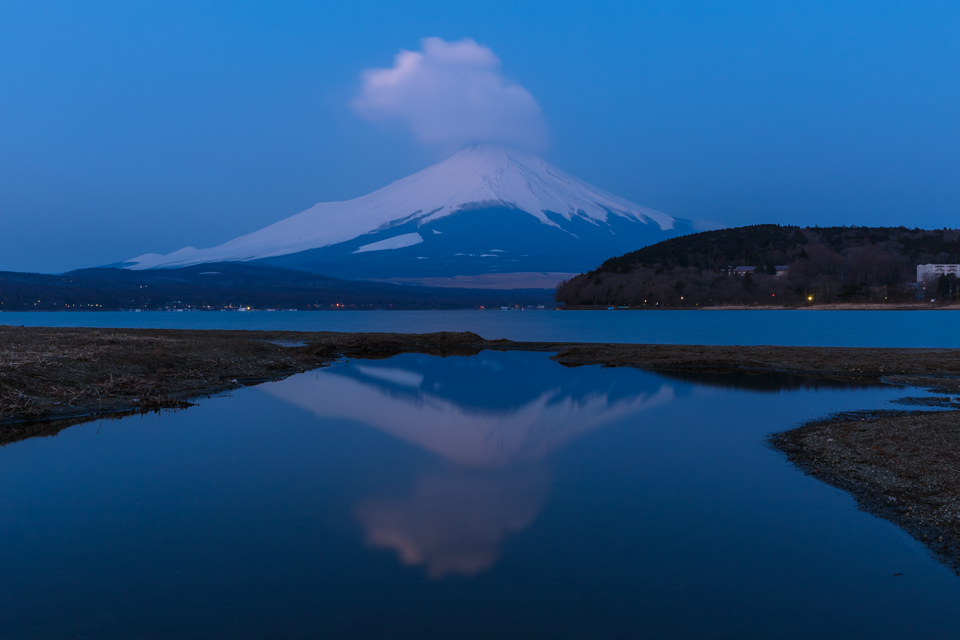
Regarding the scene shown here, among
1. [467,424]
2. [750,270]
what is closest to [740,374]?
[467,424]

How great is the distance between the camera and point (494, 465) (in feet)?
43.7

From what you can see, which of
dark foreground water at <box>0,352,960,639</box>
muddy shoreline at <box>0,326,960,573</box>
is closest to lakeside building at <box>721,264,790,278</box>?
muddy shoreline at <box>0,326,960,573</box>

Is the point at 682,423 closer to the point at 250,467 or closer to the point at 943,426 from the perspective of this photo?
the point at 943,426

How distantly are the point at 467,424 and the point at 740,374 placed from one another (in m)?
16.5

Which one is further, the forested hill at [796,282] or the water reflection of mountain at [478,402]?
the forested hill at [796,282]

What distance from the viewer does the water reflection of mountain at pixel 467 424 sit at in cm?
906

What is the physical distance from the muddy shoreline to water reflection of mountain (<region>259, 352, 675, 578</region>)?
3.50 metres

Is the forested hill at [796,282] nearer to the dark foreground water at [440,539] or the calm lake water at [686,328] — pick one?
the calm lake water at [686,328]

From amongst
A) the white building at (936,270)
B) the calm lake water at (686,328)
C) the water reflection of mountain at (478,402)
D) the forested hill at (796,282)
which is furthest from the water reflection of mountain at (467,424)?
the white building at (936,270)

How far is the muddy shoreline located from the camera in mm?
10250

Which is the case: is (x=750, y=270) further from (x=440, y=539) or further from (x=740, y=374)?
(x=440, y=539)

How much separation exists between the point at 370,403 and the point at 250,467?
925 cm

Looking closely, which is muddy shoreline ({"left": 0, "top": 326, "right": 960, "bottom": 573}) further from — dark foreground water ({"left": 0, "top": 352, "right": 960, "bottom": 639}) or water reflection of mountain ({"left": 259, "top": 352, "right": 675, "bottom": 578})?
water reflection of mountain ({"left": 259, "top": 352, "right": 675, "bottom": 578})

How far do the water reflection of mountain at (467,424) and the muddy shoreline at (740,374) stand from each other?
350cm
